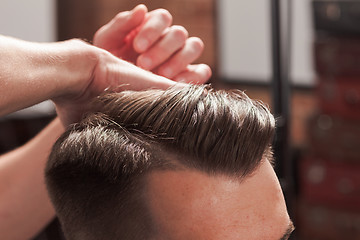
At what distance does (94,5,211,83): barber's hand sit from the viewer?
1.04m

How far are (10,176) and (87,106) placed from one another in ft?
1.12

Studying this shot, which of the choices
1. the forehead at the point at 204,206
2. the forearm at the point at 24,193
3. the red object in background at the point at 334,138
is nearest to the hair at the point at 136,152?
the forehead at the point at 204,206

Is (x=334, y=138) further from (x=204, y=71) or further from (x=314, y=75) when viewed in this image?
(x=204, y=71)

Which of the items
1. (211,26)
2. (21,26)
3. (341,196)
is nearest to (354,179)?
(341,196)

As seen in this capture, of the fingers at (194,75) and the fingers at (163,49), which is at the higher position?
the fingers at (163,49)

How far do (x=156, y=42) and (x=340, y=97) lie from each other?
105 inches

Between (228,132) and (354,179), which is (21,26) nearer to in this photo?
(354,179)

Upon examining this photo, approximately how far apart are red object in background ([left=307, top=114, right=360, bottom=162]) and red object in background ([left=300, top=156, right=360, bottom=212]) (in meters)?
0.05

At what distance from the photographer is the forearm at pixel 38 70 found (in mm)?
808

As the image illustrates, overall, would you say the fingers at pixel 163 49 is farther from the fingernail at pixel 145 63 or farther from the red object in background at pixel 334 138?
the red object in background at pixel 334 138

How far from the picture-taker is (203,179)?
84cm

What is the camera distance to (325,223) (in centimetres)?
361

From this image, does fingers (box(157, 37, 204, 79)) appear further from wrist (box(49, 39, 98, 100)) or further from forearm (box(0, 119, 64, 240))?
forearm (box(0, 119, 64, 240))

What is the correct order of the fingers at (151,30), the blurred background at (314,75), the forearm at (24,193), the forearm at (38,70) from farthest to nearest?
the blurred background at (314,75)
the forearm at (24,193)
the fingers at (151,30)
the forearm at (38,70)
